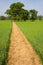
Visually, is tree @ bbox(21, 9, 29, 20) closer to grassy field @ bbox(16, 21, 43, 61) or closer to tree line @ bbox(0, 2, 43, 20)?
tree line @ bbox(0, 2, 43, 20)

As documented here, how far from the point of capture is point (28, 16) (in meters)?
97.1

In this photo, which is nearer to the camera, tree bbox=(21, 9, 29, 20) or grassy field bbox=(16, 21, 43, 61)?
grassy field bbox=(16, 21, 43, 61)

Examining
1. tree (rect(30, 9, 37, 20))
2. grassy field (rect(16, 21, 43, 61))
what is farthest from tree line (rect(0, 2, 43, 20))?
grassy field (rect(16, 21, 43, 61))

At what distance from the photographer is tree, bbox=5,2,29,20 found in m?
95.0

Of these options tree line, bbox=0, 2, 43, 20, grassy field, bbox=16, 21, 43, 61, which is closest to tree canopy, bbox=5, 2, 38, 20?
tree line, bbox=0, 2, 43, 20

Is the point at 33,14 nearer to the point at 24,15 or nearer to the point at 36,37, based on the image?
the point at 24,15

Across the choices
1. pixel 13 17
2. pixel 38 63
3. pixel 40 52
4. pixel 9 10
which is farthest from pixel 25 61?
pixel 9 10

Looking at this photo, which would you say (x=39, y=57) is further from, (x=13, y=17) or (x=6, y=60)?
(x=13, y=17)

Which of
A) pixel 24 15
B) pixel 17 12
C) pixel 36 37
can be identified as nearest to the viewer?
pixel 36 37

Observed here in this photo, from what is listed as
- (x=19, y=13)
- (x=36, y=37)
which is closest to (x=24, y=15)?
(x=19, y=13)

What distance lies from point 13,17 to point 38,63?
8709 centimetres

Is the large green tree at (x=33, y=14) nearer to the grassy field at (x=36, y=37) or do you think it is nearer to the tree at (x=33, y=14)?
the tree at (x=33, y=14)

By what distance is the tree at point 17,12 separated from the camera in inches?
3740

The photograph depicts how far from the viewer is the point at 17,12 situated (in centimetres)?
9825
